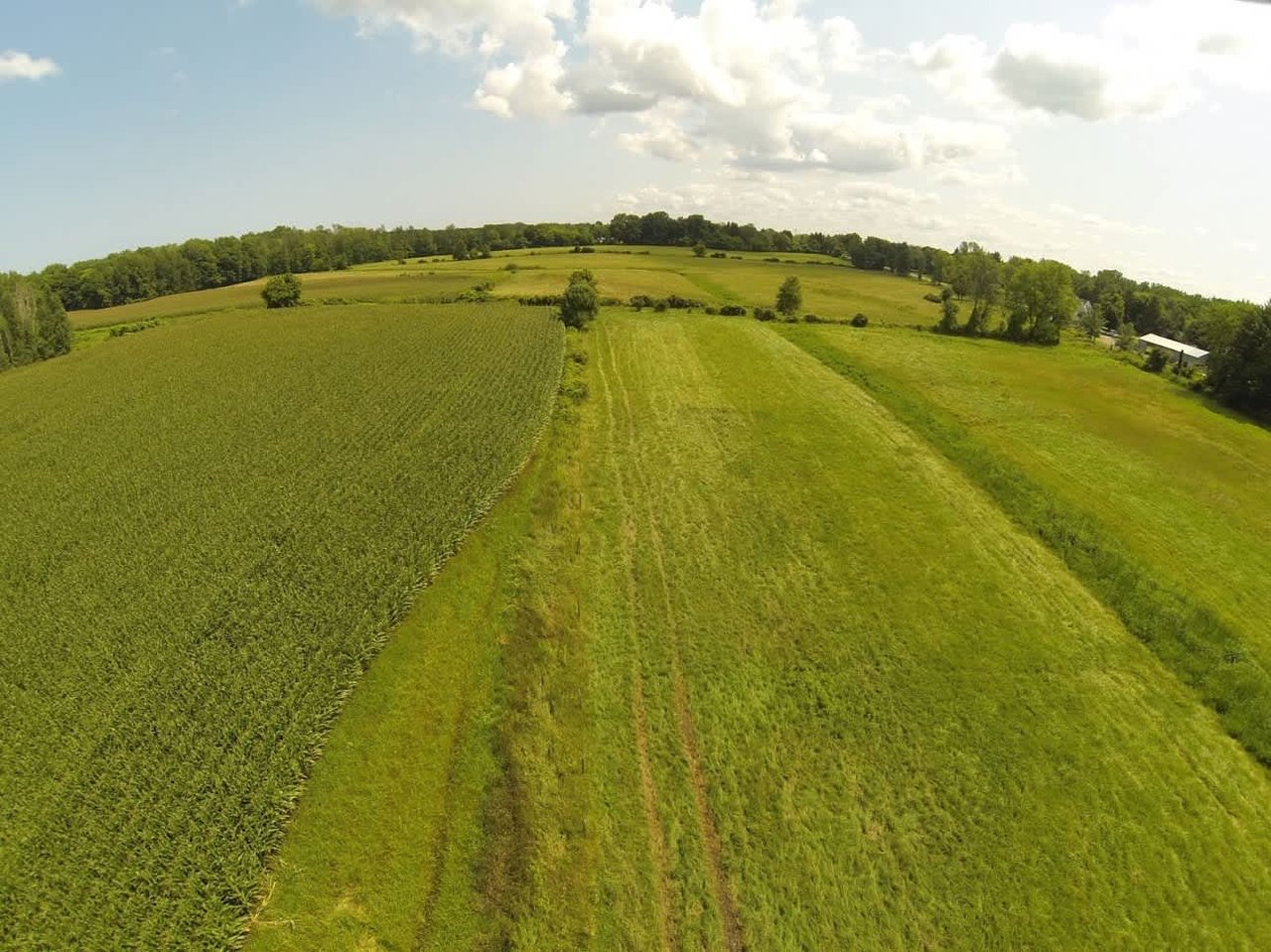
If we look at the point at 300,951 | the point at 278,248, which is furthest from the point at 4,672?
the point at 278,248

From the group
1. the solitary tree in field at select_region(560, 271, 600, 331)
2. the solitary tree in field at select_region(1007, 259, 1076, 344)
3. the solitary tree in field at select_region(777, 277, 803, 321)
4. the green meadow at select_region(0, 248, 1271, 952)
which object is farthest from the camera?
the solitary tree in field at select_region(777, 277, 803, 321)

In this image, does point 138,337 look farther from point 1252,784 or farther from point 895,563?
point 1252,784

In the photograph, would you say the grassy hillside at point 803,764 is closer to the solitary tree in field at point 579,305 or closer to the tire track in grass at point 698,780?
the tire track in grass at point 698,780

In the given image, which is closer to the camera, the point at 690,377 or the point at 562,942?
the point at 562,942

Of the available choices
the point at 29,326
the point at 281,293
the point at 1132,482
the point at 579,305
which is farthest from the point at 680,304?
the point at 29,326

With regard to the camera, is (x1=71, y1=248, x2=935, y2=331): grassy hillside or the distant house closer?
the distant house

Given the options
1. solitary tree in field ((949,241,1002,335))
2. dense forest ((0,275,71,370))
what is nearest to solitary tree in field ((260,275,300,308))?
dense forest ((0,275,71,370))

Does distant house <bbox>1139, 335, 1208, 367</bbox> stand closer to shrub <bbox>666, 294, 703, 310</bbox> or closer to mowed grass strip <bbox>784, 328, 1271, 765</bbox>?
mowed grass strip <bbox>784, 328, 1271, 765</bbox>
